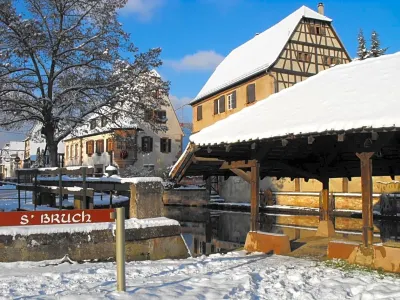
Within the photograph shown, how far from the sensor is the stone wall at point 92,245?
30.5 ft

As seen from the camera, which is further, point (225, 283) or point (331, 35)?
point (331, 35)

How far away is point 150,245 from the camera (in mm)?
10711

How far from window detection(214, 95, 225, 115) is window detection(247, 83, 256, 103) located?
395 centimetres

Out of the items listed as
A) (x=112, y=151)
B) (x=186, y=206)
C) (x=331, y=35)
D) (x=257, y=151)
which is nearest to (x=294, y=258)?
(x=257, y=151)

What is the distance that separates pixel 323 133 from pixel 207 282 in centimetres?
323

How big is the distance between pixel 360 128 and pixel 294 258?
3.20m

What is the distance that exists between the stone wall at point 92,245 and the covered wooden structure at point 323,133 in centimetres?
206

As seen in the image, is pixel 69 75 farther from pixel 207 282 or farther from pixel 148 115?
pixel 207 282

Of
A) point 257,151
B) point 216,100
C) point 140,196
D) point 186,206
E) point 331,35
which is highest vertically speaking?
point 331,35

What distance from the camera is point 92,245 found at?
9.99m

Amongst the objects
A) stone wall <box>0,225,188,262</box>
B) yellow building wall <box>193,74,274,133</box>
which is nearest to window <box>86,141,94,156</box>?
yellow building wall <box>193,74,274,133</box>

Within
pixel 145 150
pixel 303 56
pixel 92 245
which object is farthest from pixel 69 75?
pixel 145 150

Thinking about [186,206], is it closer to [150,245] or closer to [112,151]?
[112,151]

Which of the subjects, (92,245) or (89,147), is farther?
(89,147)
